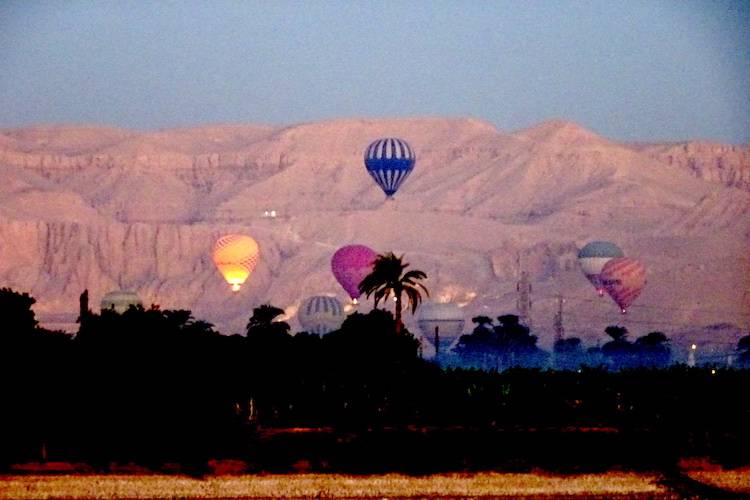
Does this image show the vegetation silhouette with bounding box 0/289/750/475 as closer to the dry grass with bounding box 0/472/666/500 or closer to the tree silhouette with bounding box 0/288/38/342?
the tree silhouette with bounding box 0/288/38/342

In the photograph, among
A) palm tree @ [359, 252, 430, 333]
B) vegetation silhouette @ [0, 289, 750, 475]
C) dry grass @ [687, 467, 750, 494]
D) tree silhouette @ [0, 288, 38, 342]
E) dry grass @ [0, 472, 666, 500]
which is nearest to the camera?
dry grass @ [0, 472, 666, 500]

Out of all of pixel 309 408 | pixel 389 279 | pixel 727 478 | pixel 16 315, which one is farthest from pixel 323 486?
pixel 389 279

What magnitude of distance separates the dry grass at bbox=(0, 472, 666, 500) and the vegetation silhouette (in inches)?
44.5

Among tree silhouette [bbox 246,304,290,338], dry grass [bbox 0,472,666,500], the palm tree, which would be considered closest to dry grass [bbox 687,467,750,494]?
dry grass [bbox 0,472,666,500]

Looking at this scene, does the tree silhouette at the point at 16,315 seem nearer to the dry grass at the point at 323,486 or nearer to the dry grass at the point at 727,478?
the dry grass at the point at 323,486

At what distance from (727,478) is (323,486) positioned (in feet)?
46.4

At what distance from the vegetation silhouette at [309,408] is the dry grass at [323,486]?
1.13m

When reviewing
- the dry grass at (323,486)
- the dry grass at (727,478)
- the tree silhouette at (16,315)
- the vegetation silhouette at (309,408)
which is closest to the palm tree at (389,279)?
the vegetation silhouette at (309,408)

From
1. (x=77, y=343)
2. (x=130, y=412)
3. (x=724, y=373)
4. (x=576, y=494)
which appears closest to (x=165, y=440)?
(x=130, y=412)

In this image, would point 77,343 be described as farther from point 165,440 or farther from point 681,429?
point 681,429

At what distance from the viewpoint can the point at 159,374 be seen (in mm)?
83250

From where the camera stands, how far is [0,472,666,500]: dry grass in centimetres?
7269

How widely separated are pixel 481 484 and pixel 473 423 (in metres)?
10.9

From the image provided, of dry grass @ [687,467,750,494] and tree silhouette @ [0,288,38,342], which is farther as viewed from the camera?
tree silhouette @ [0,288,38,342]
